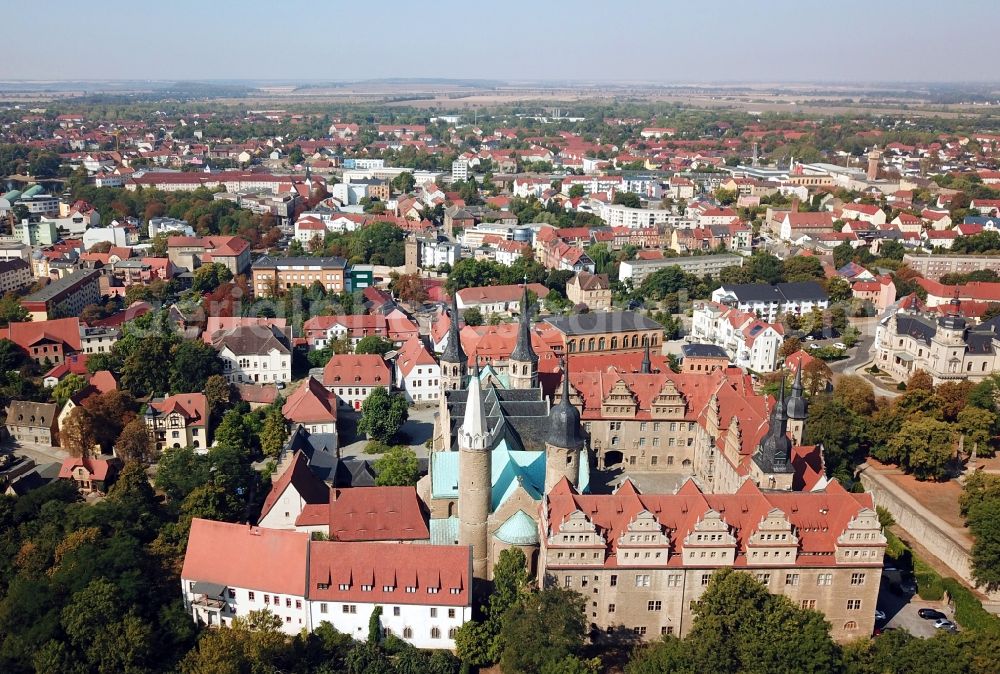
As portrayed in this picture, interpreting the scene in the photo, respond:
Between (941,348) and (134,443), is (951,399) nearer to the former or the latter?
(941,348)

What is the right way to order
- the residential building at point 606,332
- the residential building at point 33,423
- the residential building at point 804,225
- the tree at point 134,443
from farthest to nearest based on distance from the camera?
the residential building at point 804,225, the residential building at point 606,332, the residential building at point 33,423, the tree at point 134,443

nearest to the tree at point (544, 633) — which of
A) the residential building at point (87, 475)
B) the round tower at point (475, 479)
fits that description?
the round tower at point (475, 479)

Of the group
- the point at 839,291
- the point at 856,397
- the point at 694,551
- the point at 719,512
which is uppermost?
the point at 719,512

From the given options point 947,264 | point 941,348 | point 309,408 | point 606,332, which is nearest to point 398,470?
point 309,408

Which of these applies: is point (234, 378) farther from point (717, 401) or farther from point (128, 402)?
point (717, 401)

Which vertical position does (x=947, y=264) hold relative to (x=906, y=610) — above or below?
above

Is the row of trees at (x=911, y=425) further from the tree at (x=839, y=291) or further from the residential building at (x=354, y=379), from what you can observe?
the residential building at (x=354, y=379)

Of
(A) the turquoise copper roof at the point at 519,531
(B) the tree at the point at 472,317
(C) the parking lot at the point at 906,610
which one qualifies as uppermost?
(A) the turquoise copper roof at the point at 519,531

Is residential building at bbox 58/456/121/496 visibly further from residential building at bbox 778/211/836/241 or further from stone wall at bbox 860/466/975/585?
residential building at bbox 778/211/836/241
